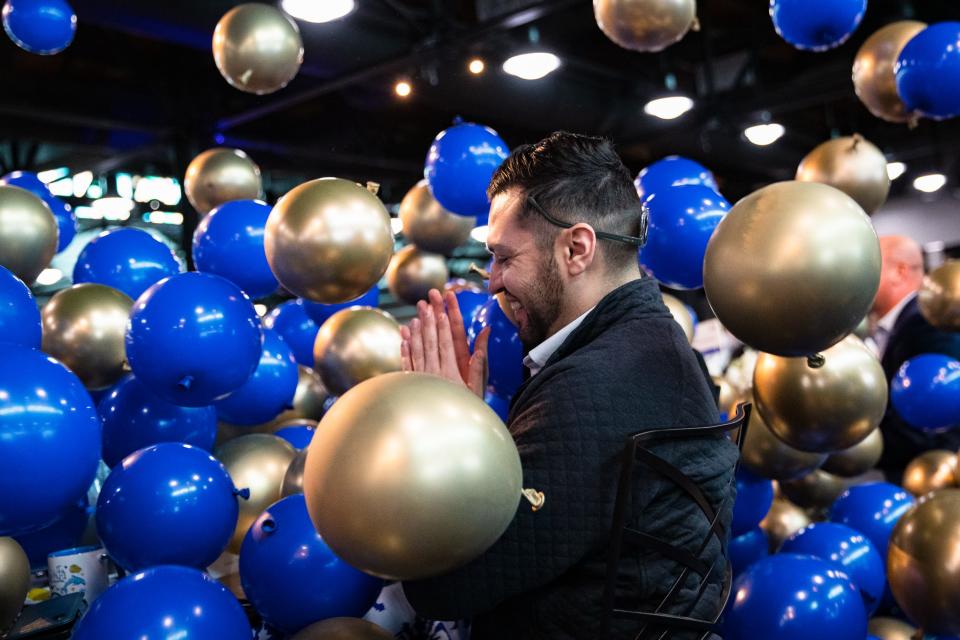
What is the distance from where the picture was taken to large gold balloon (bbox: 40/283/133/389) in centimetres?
204

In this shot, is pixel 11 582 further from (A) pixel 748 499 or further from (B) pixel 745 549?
(B) pixel 745 549

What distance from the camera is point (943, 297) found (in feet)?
8.32

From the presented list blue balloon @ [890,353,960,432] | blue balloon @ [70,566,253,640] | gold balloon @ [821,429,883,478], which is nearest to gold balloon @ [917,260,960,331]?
blue balloon @ [890,353,960,432]

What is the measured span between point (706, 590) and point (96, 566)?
1150mm

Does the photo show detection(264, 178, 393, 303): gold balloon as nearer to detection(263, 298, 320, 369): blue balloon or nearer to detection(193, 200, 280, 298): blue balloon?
detection(193, 200, 280, 298): blue balloon

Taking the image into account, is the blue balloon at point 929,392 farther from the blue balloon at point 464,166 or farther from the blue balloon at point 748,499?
the blue balloon at point 464,166

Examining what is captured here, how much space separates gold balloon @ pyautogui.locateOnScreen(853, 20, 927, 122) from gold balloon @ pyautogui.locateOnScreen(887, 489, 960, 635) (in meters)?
1.26

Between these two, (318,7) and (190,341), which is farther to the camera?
(318,7)

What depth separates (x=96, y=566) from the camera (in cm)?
171

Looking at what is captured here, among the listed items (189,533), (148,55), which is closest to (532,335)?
(189,533)

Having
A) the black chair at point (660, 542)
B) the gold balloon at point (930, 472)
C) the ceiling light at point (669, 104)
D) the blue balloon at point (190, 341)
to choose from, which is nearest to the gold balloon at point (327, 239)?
the blue balloon at point (190, 341)

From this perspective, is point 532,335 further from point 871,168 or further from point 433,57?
point 433,57

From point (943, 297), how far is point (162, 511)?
2160mm

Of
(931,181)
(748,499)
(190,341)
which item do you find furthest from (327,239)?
(931,181)
